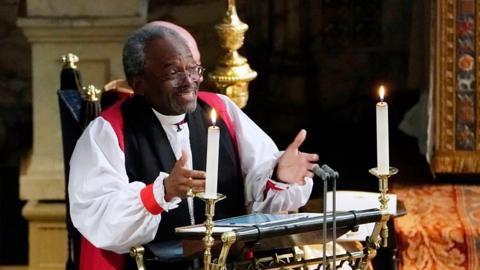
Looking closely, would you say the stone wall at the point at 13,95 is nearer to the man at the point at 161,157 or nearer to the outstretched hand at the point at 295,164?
the man at the point at 161,157

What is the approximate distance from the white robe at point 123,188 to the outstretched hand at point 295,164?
0.05 m

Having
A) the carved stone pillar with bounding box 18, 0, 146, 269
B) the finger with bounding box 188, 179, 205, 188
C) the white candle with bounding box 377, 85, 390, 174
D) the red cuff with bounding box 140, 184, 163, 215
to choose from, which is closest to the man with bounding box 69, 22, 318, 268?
the red cuff with bounding box 140, 184, 163, 215

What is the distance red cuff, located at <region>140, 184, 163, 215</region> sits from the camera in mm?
4926

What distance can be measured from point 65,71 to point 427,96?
243cm

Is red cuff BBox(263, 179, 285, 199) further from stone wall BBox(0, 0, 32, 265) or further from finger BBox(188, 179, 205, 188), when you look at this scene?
stone wall BBox(0, 0, 32, 265)

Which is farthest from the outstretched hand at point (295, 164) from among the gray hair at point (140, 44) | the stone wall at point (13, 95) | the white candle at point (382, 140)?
the stone wall at point (13, 95)

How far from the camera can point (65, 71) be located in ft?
20.5

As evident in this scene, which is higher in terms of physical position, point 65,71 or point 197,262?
point 65,71

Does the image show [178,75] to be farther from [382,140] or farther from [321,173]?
[321,173]

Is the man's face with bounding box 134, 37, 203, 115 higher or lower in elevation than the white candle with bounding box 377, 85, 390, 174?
higher

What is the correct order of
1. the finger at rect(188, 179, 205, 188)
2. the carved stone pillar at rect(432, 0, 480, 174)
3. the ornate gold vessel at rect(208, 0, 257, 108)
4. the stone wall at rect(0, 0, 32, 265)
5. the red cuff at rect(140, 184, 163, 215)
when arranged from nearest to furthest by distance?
the finger at rect(188, 179, 205, 188)
the red cuff at rect(140, 184, 163, 215)
the ornate gold vessel at rect(208, 0, 257, 108)
the carved stone pillar at rect(432, 0, 480, 174)
the stone wall at rect(0, 0, 32, 265)

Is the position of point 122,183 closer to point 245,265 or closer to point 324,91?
point 245,265

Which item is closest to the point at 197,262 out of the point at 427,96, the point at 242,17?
the point at 427,96

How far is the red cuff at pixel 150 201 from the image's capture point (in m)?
4.93
